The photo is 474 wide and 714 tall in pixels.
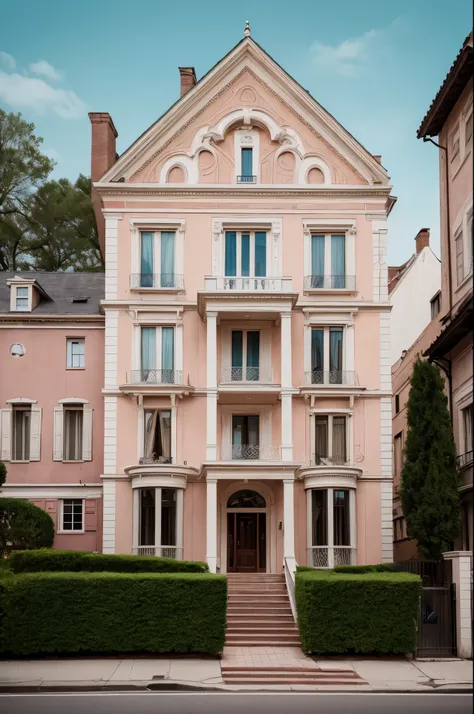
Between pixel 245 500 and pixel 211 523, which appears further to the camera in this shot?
pixel 245 500

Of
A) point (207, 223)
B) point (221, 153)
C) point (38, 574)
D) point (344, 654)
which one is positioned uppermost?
point (221, 153)

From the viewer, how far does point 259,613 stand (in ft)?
101

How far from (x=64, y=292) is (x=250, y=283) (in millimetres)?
9306

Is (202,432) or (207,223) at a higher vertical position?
(207,223)

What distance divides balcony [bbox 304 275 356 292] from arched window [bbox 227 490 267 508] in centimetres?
788

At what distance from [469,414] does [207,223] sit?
12.2 meters

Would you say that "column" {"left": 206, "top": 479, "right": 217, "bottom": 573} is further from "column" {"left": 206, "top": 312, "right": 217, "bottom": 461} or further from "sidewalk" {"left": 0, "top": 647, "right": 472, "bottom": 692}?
"sidewalk" {"left": 0, "top": 647, "right": 472, "bottom": 692}

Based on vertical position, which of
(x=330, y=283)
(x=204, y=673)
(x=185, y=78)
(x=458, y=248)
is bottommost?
(x=204, y=673)

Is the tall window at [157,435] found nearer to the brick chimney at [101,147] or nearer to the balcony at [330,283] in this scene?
the balcony at [330,283]

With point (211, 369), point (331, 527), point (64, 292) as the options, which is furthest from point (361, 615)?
point (64, 292)

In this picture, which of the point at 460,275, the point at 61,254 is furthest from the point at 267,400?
the point at 61,254

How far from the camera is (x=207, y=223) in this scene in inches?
1539

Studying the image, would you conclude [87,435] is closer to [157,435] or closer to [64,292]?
[157,435]

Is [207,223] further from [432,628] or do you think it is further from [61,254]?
[61,254]
